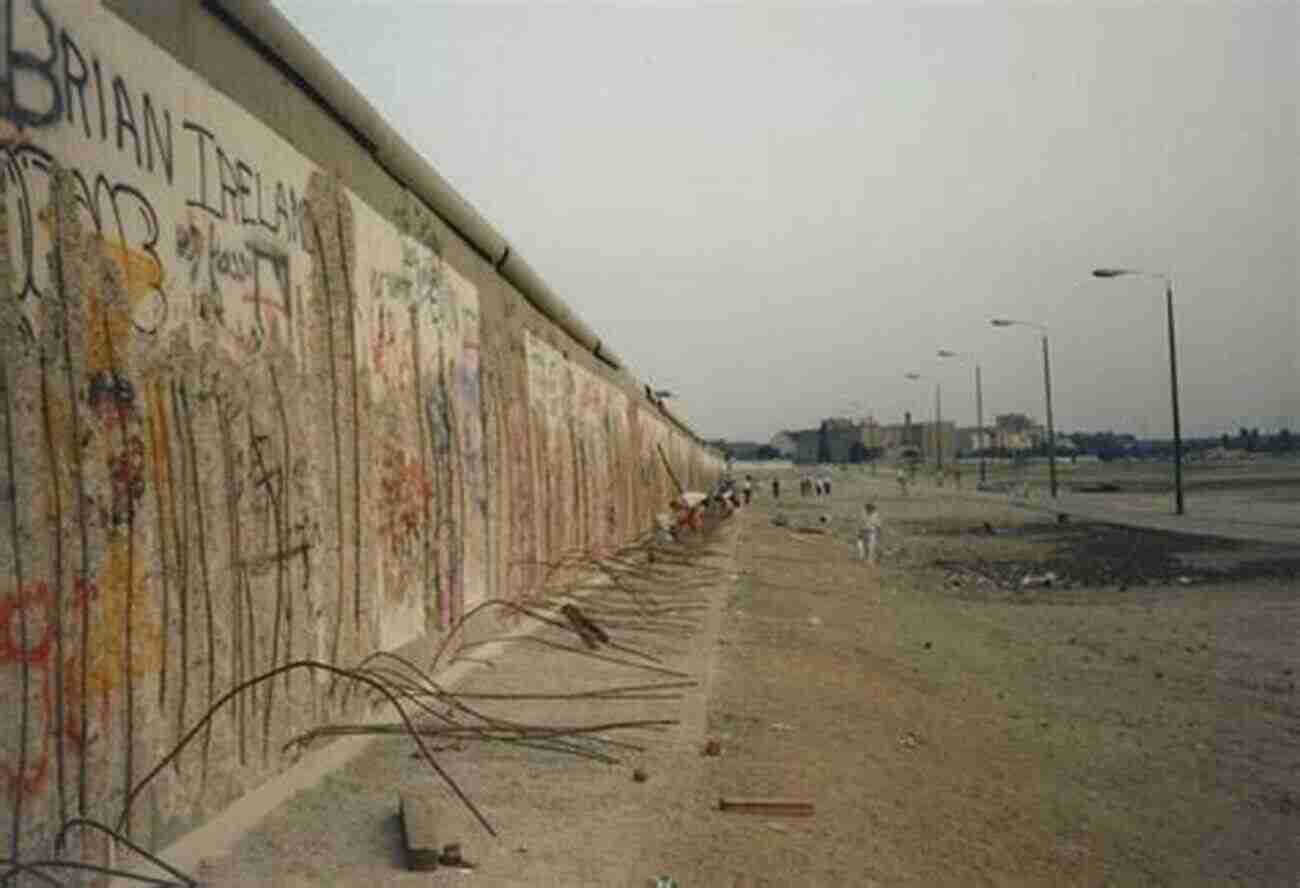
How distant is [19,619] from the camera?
131 inches

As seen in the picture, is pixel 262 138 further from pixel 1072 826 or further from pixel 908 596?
pixel 908 596

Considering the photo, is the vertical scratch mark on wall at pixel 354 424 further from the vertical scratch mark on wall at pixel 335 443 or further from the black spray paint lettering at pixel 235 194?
the black spray paint lettering at pixel 235 194

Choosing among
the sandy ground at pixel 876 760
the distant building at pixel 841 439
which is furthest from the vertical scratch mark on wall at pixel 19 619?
the distant building at pixel 841 439

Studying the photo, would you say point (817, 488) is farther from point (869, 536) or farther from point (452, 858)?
point (452, 858)

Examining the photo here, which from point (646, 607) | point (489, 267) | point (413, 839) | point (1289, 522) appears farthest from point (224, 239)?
point (1289, 522)

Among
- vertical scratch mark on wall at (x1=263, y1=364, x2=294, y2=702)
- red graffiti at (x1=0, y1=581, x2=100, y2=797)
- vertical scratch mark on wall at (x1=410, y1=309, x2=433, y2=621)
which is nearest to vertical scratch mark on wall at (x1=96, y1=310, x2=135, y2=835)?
red graffiti at (x1=0, y1=581, x2=100, y2=797)

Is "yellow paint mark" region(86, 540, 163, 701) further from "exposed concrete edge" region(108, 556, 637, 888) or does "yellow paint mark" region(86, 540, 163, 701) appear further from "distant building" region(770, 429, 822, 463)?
"distant building" region(770, 429, 822, 463)

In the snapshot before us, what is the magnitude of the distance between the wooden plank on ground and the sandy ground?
6 centimetres

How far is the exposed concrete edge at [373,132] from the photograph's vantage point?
198 inches

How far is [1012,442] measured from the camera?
173 m

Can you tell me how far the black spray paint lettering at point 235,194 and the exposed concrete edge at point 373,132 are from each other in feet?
1.74

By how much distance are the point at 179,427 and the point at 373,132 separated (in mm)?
2696

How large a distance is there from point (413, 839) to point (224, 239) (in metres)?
2.28

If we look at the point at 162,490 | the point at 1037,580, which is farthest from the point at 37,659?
the point at 1037,580
